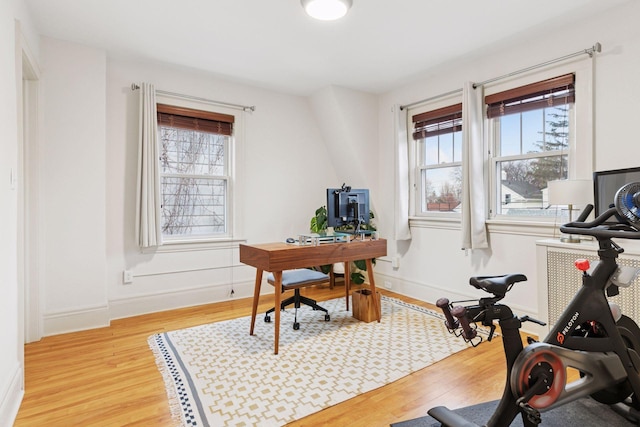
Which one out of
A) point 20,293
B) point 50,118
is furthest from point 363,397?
point 50,118

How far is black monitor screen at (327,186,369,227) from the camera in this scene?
319cm

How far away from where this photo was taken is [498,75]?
10.9ft

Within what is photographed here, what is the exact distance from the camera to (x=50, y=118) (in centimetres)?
299

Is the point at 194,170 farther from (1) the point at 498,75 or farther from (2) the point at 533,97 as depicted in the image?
(2) the point at 533,97

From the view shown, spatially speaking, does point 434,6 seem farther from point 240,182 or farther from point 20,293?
point 20,293

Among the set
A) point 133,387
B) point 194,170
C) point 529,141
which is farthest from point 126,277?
point 529,141

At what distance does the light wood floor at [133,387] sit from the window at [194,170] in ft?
4.46

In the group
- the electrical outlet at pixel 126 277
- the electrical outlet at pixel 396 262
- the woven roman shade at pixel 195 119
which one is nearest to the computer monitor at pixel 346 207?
the electrical outlet at pixel 396 262

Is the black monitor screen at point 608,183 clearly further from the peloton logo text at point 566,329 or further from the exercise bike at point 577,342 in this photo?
the peloton logo text at point 566,329

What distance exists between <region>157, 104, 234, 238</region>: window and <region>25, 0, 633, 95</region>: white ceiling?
1.87 ft

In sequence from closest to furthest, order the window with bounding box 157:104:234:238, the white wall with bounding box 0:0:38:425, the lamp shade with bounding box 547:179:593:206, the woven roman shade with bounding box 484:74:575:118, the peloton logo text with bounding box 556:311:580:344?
1. the peloton logo text with bounding box 556:311:580:344
2. the white wall with bounding box 0:0:38:425
3. the lamp shade with bounding box 547:179:593:206
4. the woven roman shade with bounding box 484:74:575:118
5. the window with bounding box 157:104:234:238

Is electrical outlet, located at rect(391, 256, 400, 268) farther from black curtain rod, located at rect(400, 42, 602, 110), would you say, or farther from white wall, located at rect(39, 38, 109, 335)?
white wall, located at rect(39, 38, 109, 335)

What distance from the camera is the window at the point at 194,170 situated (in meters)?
3.79

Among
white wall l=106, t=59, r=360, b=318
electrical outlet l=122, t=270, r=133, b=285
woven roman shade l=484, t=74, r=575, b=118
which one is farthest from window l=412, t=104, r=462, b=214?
electrical outlet l=122, t=270, r=133, b=285
